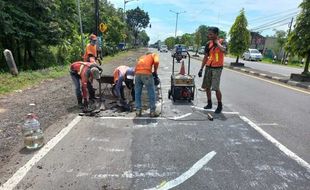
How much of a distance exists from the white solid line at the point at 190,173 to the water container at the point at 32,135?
7.70 feet

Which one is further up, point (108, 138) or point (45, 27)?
point (45, 27)

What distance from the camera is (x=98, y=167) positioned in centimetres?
415

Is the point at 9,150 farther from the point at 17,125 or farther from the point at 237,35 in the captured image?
the point at 237,35

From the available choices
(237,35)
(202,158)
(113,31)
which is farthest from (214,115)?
(113,31)

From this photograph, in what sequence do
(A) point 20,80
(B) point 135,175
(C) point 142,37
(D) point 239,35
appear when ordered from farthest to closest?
1. (C) point 142,37
2. (D) point 239,35
3. (A) point 20,80
4. (B) point 135,175

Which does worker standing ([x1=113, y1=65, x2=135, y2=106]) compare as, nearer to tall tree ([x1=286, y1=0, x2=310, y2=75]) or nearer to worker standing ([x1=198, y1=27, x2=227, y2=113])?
worker standing ([x1=198, y1=27, x2=227, y2=113])

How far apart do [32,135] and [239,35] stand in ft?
74.5

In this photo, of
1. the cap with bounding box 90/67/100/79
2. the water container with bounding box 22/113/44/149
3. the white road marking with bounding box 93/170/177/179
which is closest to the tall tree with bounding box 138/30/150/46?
the cap with bounding box 90/67/100/79

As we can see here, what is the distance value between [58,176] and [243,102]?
21.3ft

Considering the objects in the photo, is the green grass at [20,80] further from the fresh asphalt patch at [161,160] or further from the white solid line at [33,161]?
the fresh asphalt patch at [161,160]

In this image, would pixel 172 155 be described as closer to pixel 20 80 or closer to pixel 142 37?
pixel 20 80

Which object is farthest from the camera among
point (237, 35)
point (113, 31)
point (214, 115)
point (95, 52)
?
point (113, 31)

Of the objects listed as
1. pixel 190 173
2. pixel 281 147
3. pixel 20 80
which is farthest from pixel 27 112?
pixel 281 147

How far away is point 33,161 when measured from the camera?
4.32m
